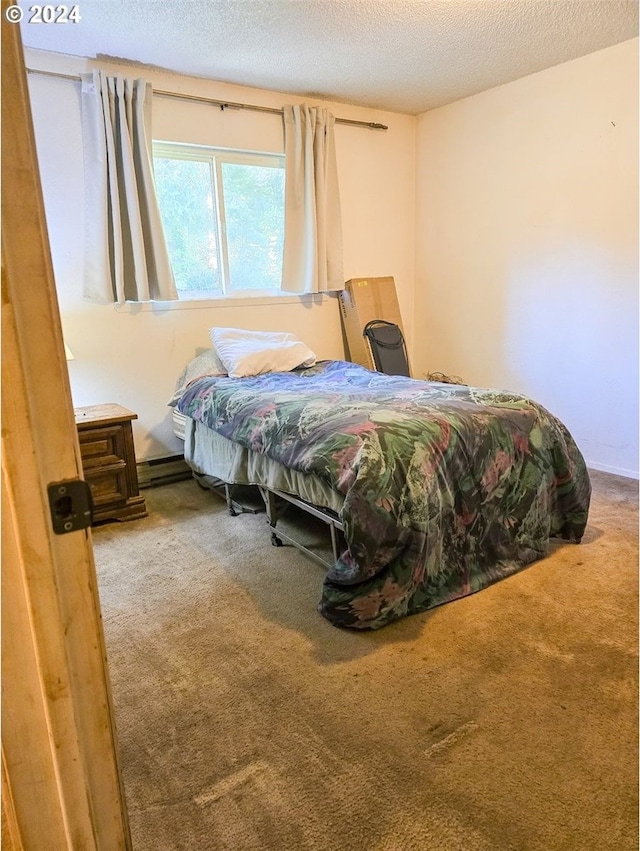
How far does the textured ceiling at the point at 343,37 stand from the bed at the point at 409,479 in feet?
6.01

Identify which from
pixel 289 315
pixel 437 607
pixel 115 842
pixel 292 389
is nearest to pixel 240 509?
pixel 292 389

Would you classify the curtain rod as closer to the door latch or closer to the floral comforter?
the floral comforter

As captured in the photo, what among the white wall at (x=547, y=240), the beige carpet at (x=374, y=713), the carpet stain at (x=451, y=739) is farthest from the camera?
the white wall at (x=547, y=240)

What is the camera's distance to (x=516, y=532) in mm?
2389

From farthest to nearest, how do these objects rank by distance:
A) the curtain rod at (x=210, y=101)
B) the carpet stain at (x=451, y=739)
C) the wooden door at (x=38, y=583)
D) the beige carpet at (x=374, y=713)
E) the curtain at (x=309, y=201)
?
the curtain at (x=309, y=201) < the curtain rod at (x=210, y=101) < the carpet stain at (x=451, y=739) < the beige carpet at (x=374, y=713) < the wooden door at (x=38, y=583)

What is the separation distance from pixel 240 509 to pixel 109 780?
241cm

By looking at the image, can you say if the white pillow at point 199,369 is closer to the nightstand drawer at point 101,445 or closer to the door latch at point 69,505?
the nightstand drawer at point 101,445

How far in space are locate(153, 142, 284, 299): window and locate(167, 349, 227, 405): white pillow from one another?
50cm

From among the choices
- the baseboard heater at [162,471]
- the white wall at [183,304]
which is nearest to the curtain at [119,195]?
the white wall at [183,304]

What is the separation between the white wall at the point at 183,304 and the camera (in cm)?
317

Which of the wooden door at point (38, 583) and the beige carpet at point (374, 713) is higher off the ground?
the wooden door at point (38, 583)

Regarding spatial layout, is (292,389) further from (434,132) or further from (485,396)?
(434,132)

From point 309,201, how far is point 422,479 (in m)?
2.64

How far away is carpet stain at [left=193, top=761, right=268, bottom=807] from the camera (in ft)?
4.41
